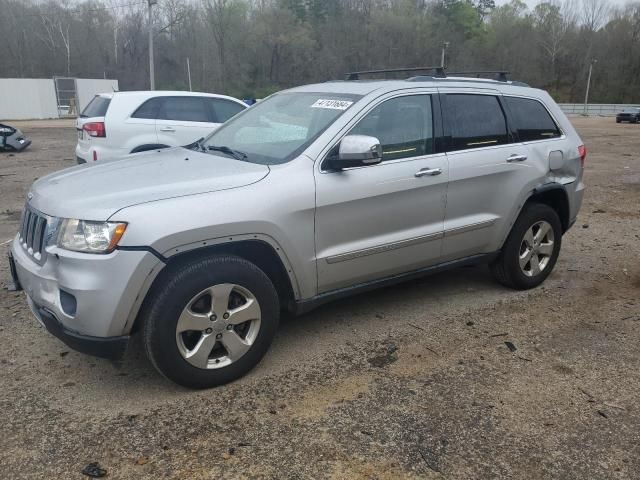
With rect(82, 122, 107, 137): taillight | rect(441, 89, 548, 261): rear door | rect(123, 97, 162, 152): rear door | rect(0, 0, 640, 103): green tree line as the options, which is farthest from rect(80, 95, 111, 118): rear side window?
rect(0, 0, 640, 103): green tree line

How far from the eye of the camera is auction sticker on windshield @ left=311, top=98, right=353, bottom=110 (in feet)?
12.2

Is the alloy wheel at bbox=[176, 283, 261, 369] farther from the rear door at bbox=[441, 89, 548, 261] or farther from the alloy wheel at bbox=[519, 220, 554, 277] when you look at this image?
the alloy wheel at bbox=[519, 220, 554, 277]

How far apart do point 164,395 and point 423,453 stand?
1468 mm

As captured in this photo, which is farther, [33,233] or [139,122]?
[139,122]

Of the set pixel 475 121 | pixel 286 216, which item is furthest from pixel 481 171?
pixel 286 216

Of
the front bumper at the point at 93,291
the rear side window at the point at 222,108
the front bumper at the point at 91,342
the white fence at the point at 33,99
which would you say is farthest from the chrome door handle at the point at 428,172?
the white fence at the point at 33,99

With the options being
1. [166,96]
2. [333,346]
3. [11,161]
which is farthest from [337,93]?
[11,161]

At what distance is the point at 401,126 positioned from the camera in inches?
154

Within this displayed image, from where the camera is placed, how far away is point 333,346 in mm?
3775

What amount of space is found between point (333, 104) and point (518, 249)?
2.04 metres

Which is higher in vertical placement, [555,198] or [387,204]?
[387,204]

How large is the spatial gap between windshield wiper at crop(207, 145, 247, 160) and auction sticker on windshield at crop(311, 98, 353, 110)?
0.65 metres

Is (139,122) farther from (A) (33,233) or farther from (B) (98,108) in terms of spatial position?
(A) (33,233)

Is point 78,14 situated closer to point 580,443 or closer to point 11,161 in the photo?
point 11,161
